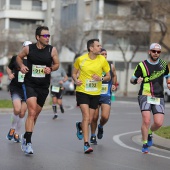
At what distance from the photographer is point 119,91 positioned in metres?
59.0

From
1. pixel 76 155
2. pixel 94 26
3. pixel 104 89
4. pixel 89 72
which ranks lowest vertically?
pixel 76 155

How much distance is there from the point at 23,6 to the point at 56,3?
37.7 ft

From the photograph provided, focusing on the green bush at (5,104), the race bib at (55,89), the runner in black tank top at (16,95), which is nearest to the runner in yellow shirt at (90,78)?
the runner in black tank top at (16,95)

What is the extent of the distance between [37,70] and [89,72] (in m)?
1.15

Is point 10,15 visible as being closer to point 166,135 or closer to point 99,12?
point 99,12

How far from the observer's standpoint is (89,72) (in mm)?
11852

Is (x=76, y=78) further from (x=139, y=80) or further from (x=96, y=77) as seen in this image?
(x=139, y=80)

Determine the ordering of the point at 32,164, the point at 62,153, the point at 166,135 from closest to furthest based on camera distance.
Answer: the point at 32,164
the point at 62,153
the point at 166,135

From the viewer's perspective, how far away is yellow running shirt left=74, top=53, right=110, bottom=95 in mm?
11820

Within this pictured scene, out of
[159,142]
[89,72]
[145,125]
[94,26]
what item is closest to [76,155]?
[145,125]

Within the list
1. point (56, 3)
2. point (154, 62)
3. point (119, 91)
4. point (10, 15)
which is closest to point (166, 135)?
point (154, 62)

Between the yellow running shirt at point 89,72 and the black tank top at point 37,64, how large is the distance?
87 cm

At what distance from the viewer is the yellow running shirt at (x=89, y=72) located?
11820 mm

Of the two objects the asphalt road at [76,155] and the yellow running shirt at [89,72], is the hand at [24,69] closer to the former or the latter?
the yellow running shirt at [89,72]
